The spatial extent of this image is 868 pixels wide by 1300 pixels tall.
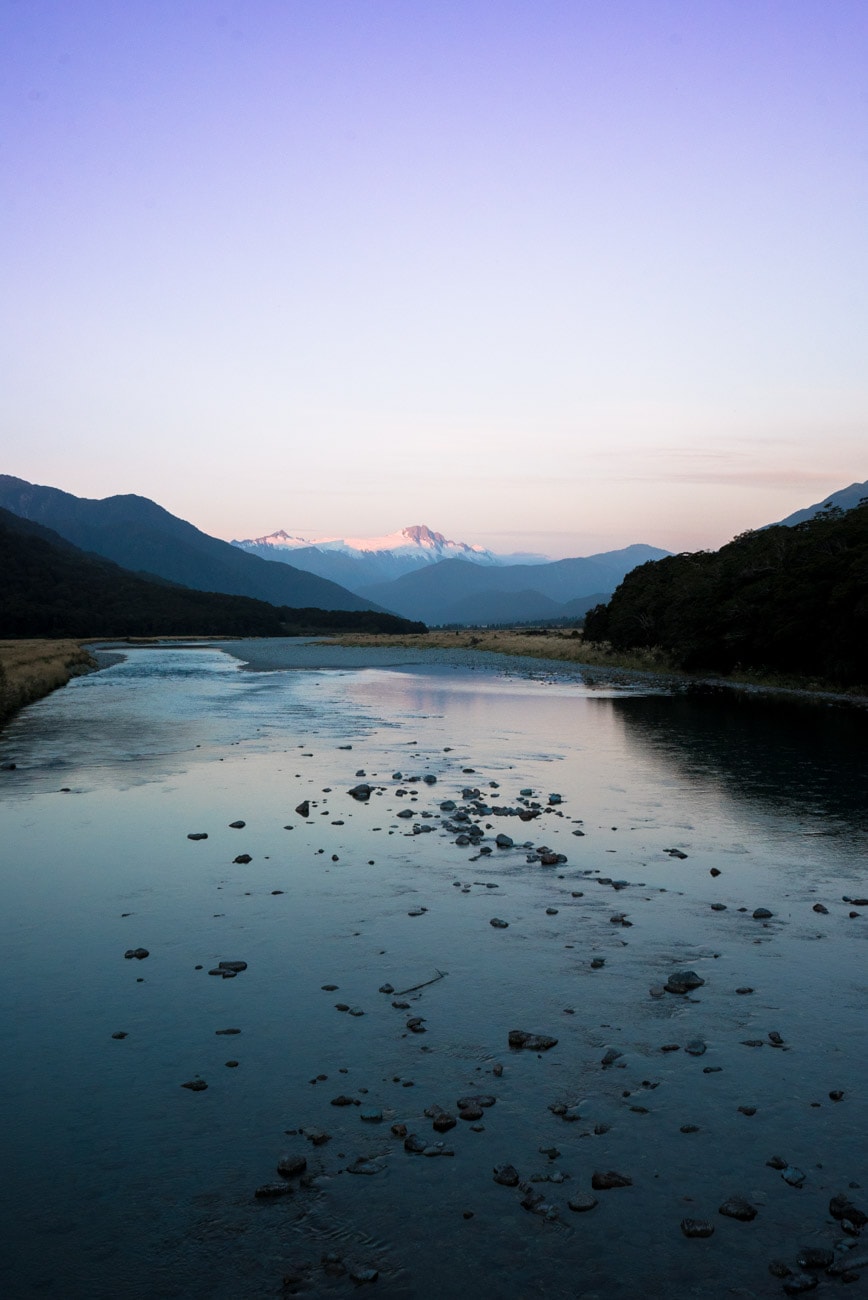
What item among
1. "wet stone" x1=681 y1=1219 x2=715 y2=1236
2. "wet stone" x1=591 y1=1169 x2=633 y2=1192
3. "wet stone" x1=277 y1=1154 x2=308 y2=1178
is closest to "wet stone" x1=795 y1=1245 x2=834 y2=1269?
"wet stone" x1=681 y1=1219 x2=715 y2=1236

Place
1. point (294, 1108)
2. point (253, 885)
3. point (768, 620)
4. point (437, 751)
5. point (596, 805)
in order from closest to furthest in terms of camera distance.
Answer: point (294, 1108) → point (253, 885) → point (596, 805) → point (437, 751) → point (768, 620)

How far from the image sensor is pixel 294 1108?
9.92 meters

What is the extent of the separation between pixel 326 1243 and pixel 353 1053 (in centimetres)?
341

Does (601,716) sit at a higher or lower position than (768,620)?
lower

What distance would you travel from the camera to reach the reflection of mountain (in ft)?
87.6

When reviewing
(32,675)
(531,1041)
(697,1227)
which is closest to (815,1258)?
(697,1227)

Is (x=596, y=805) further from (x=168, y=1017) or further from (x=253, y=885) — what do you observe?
A: (x=168, y=1017)

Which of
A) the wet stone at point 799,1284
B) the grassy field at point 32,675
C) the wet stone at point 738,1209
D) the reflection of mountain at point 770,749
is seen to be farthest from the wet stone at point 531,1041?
the grassy field at point 32,675

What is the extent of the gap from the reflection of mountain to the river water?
18.5 inches

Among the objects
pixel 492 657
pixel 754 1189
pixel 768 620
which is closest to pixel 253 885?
pixel 754 1189

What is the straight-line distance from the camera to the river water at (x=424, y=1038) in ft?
25.6

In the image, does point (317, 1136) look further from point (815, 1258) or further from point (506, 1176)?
point (815, 1258)

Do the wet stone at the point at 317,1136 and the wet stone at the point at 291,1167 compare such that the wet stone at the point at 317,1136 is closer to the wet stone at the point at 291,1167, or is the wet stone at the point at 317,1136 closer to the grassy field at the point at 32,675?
the wet stone at the point at 291,1167

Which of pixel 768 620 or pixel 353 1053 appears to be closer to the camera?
pixel 353 1053
